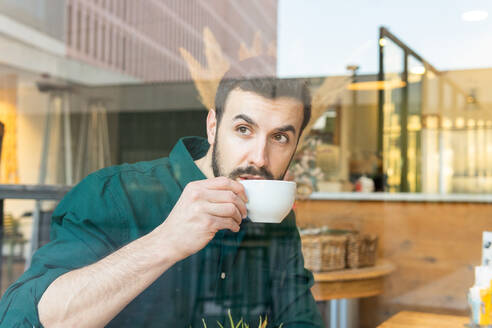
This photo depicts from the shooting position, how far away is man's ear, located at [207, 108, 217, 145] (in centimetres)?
79

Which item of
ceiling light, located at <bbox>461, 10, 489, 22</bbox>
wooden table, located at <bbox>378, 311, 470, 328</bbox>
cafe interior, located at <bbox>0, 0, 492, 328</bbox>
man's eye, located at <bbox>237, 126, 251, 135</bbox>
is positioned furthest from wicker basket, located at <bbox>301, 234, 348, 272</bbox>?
ceiling light, located at <bbox>461, 10, 489, 22</bbox>

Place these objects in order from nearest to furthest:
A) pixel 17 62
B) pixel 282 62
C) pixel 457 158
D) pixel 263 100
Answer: pixel 263 100 → pixel 282 62 → pixel 17 62 → pixel 457 158

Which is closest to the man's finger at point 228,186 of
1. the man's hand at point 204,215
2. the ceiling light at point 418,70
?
the man's hand at point 204,215

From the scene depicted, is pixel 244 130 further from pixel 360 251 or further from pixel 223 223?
pixel 360 251

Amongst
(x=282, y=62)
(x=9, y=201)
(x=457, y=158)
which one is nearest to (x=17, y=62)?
(x=9, y=201)

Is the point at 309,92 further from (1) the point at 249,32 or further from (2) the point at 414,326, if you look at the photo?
(2) the point at 414,326

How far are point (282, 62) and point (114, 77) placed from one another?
0.45m

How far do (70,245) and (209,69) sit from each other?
0.42 m

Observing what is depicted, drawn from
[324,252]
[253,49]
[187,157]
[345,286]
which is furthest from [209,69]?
[345,286]

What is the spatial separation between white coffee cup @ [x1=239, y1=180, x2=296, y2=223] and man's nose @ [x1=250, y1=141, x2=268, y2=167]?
4cm

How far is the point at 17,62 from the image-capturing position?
4.19 ft

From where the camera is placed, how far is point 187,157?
815 mm

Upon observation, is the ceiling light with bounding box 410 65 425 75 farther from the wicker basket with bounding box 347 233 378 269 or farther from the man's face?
the man's face

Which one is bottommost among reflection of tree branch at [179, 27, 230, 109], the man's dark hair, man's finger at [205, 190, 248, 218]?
man's finger at [205, 190, 248, 218]
